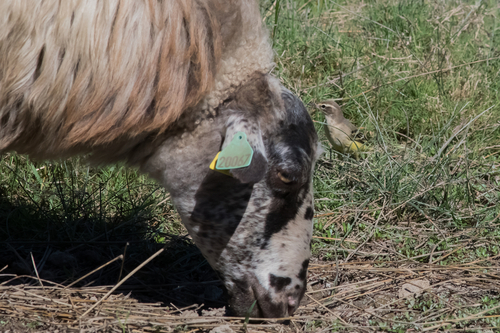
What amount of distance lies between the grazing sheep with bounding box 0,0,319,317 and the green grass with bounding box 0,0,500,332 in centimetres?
51

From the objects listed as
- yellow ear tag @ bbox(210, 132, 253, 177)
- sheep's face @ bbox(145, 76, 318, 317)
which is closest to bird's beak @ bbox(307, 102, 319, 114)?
sheep's face @ bbox(145, 76, 318, 317)

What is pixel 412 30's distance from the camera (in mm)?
5793

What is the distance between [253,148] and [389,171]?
1.91m

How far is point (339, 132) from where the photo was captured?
14.8ft

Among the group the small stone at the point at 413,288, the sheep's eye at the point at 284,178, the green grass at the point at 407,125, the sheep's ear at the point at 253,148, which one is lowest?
the small stone at the point at 413,288

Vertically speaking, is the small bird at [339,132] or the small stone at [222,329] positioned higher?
the small bird at [339,132]

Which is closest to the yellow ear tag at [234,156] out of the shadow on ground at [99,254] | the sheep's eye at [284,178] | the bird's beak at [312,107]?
the sheep's eye at [284,178]

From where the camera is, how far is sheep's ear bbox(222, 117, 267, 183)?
7.84 feet

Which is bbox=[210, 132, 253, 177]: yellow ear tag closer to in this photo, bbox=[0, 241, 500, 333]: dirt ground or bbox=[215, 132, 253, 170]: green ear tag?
bbox=[215, 132, 253, 170]: green ear tag

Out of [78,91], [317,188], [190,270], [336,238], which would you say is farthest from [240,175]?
[317,188]

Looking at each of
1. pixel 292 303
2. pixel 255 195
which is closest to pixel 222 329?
pixel 292 303

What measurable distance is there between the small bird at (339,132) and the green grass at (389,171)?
4.7 inches

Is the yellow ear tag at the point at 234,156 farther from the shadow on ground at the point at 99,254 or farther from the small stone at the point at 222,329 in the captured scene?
the shadow on ground at the point at 99,254

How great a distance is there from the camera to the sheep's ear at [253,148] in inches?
94.0
